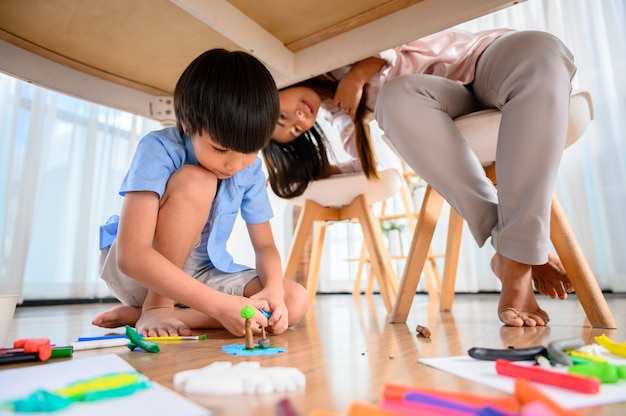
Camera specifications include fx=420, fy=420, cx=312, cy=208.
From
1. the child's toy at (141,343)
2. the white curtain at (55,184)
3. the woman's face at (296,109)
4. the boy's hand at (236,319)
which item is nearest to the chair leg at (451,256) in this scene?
the woman's face at (296,109)

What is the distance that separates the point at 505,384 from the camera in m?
0.33

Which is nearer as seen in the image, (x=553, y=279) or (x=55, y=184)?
(x=553, y=279)

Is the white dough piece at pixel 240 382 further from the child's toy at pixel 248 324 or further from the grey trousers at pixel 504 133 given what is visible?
the grey trousers at pixel 504 133

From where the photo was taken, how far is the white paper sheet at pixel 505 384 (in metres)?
0.28

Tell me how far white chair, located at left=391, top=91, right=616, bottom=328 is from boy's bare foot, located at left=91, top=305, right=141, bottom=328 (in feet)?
1.84

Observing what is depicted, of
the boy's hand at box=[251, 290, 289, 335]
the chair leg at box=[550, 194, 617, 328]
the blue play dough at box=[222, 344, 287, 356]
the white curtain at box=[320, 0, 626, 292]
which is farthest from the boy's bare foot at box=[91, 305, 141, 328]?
the white curtain at box=[320, 0, 626, 292]

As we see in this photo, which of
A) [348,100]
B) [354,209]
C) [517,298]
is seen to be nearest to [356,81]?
[348,100]

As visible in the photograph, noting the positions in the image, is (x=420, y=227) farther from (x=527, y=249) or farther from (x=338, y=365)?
(x=338, y=365)

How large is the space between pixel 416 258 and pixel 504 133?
311 millimetres

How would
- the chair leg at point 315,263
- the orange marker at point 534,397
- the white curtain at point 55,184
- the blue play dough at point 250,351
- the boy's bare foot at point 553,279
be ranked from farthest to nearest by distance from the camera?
the white curtain at point 55,184
the chair leg at point 315,263
the boy's bare foot at point 553,279
the blue play dough at point 250,351
the orange marker at point 534,397

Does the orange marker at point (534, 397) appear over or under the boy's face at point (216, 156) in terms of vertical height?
under

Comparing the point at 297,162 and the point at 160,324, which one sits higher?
the point at 297,162

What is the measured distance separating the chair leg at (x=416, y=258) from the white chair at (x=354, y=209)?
0.27 m

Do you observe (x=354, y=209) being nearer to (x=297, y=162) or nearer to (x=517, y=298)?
(x=297, y=162)
